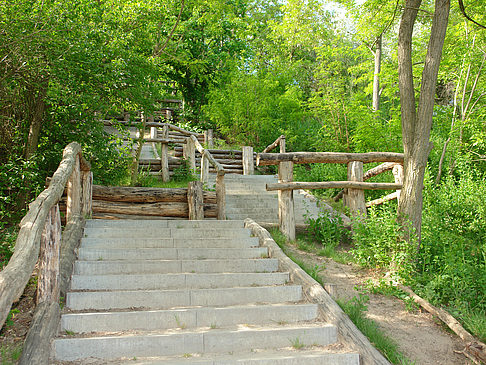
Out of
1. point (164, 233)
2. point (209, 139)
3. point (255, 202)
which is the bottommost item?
point (164, 233)

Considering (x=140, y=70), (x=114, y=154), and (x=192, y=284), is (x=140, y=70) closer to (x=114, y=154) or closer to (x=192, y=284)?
(x=114, y=154)

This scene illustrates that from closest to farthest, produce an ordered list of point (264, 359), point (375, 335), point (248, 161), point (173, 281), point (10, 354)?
1. point (10, 354)
2. point (264, 359)
3. point (375, 335)
4. point (173, 281)
5. point (248, 161)

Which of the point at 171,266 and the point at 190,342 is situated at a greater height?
the point at 171,266

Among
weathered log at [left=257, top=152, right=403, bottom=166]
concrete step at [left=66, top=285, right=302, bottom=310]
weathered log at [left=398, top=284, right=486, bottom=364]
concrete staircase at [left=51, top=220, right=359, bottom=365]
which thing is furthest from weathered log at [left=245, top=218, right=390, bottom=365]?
weathered log at [left=257, top=152, right=403, bottom=166]

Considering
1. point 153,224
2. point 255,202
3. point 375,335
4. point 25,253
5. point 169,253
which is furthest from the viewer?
point 255,202

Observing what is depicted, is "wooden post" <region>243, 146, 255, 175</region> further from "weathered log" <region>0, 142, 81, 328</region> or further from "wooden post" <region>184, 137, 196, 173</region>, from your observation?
"weathered log" <region>0, 142, 81, 328</region>

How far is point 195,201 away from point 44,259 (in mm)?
4013

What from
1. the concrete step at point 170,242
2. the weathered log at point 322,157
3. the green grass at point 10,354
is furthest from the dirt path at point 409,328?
the green grass at point 10,354

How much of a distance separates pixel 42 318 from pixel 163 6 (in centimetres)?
853

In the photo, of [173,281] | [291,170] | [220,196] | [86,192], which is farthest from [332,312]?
[86,192]

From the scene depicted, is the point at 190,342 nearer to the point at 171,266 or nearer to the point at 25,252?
the point at 171,266

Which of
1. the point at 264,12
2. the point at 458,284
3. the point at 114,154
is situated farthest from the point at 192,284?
the point at 264,12

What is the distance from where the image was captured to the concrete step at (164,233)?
5766mm

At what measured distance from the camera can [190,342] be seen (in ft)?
11.6
